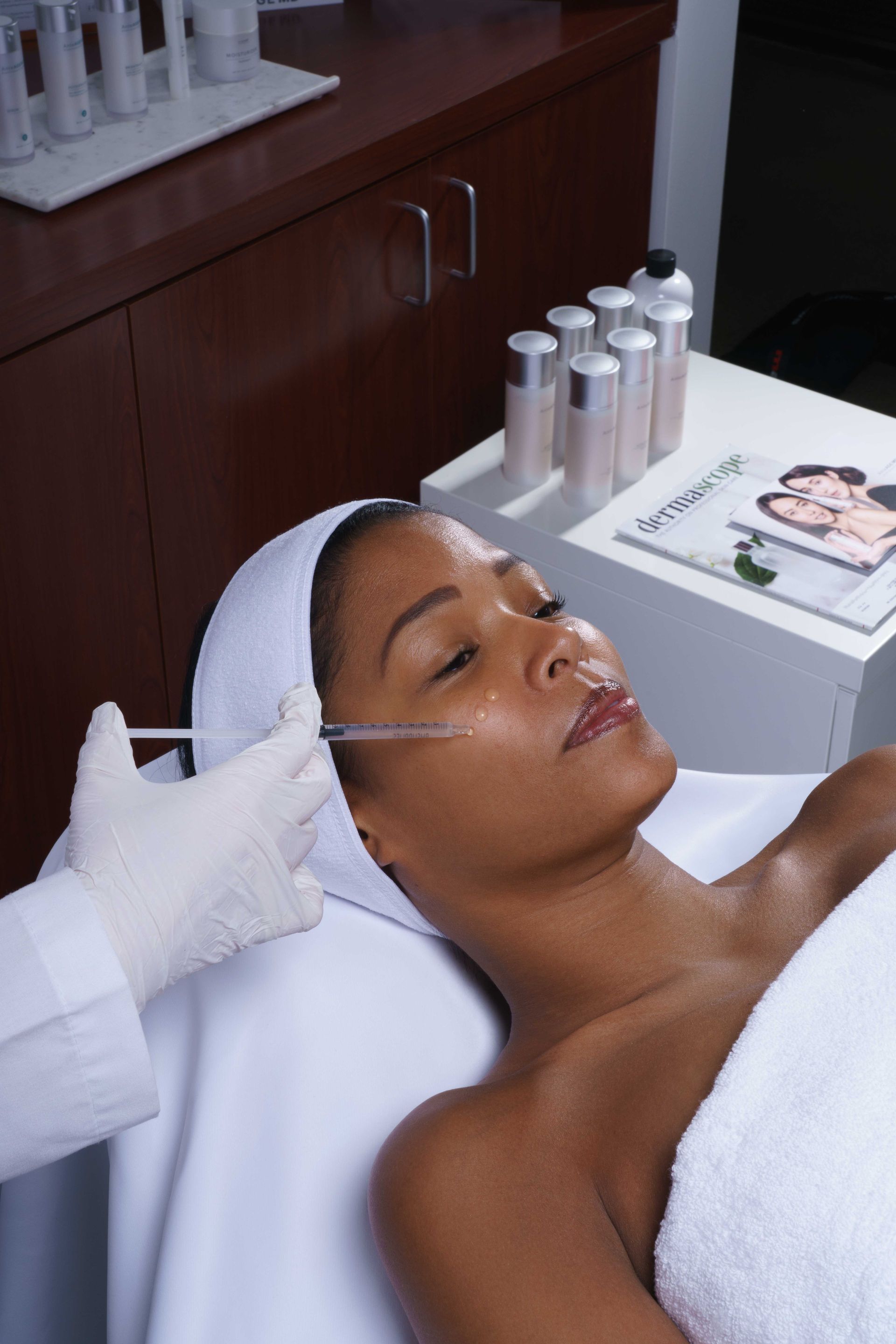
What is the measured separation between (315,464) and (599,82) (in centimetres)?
80

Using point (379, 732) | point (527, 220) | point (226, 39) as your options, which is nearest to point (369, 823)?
point (379, 732)

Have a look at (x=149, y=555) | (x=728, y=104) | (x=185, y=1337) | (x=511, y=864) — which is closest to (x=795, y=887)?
(x=511, y=864)

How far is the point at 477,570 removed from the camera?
1.18m

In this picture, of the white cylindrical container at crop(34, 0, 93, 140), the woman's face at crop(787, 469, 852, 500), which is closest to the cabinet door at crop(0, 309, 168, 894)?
the white cylindrical container at crop(34, 0, 93, 140)

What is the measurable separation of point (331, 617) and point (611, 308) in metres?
0.94

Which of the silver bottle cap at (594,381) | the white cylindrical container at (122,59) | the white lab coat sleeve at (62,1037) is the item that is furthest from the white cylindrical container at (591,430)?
the white lab coat sleeve at (62,1037)

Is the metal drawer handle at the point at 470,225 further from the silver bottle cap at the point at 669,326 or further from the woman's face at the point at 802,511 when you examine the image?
the woman's face at the point at 802,511

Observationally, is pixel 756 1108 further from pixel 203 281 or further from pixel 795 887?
pixel 203 281

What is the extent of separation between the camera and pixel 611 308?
→ 191 cm

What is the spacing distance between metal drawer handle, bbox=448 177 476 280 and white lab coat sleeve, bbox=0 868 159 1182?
136 cm

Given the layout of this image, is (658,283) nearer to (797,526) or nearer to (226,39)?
(797,526)

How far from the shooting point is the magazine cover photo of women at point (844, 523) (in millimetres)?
1745

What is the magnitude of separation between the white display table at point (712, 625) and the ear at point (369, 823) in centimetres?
68

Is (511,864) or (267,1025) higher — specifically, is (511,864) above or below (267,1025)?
above
